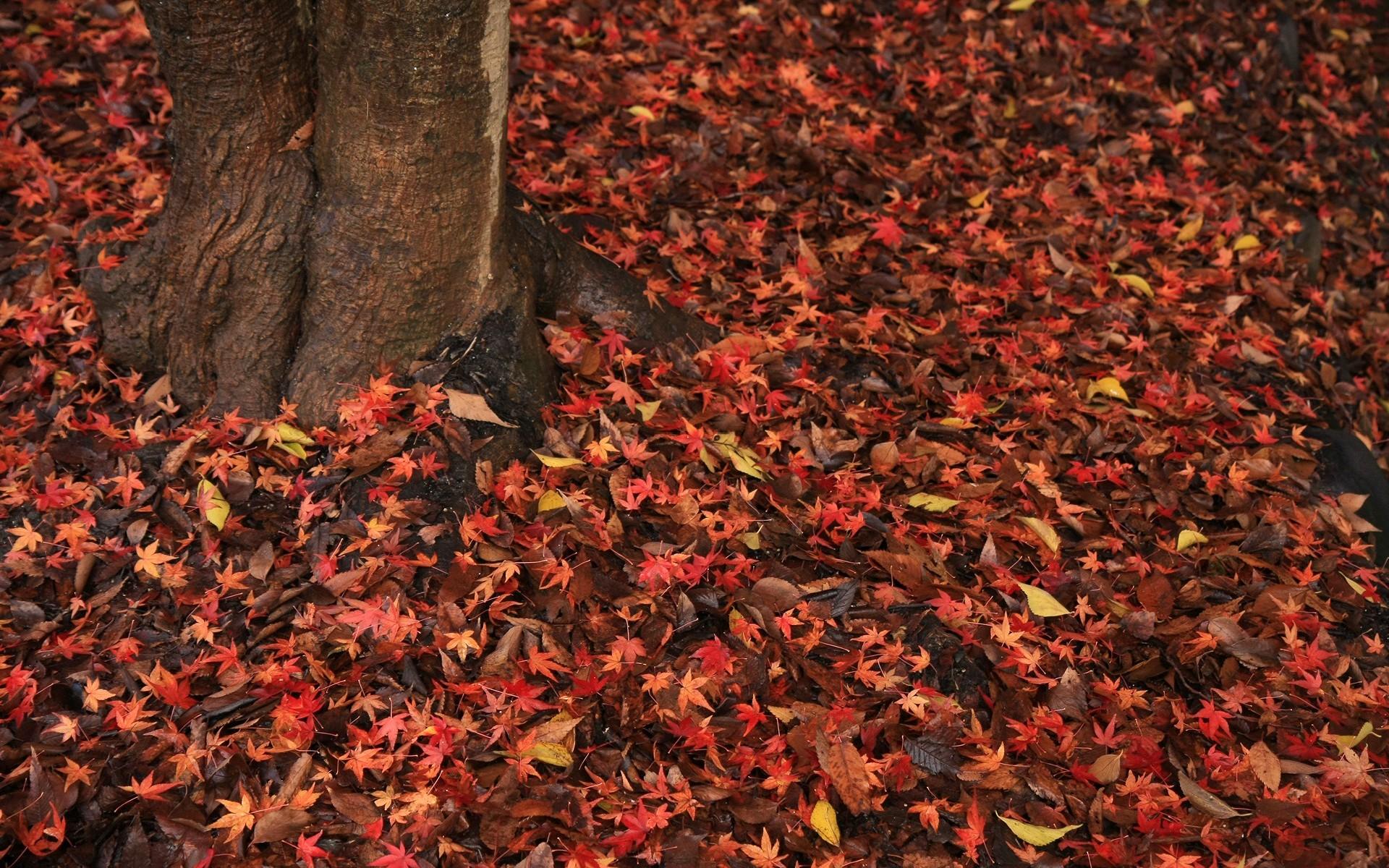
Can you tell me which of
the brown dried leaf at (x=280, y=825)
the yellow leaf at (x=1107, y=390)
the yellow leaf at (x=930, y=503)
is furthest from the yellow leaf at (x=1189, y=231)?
the brown dried leaf at (x=280, y=825)

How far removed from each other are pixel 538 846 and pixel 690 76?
3.74 m

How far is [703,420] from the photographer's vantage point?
11.1 feet

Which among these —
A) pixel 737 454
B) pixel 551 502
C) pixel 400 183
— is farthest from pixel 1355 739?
pixel 400 183

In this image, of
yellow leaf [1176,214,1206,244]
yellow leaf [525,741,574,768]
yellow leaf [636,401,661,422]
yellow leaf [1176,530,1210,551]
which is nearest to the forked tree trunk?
yellow leaf [636,401,661,422]

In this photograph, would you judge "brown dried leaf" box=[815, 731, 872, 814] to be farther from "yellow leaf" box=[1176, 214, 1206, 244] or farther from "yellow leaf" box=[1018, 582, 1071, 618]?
"yellow leaf" box=[1176, 214, 1206, 244]

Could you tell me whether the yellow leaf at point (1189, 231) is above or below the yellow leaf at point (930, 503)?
above

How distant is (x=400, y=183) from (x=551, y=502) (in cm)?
100

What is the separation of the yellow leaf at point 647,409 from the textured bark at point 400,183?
0.57 m

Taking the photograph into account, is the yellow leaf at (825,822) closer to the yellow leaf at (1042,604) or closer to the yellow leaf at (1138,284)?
the yellow leaf at (1042,604)

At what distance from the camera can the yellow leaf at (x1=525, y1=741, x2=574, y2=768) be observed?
258 cm

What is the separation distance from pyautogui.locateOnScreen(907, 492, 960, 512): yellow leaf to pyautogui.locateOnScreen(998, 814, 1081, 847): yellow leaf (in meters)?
1.01

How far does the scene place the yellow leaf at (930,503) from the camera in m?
3.32

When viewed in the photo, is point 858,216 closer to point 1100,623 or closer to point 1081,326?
point 1081,326

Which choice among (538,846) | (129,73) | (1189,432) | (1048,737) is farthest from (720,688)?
(129,73)
